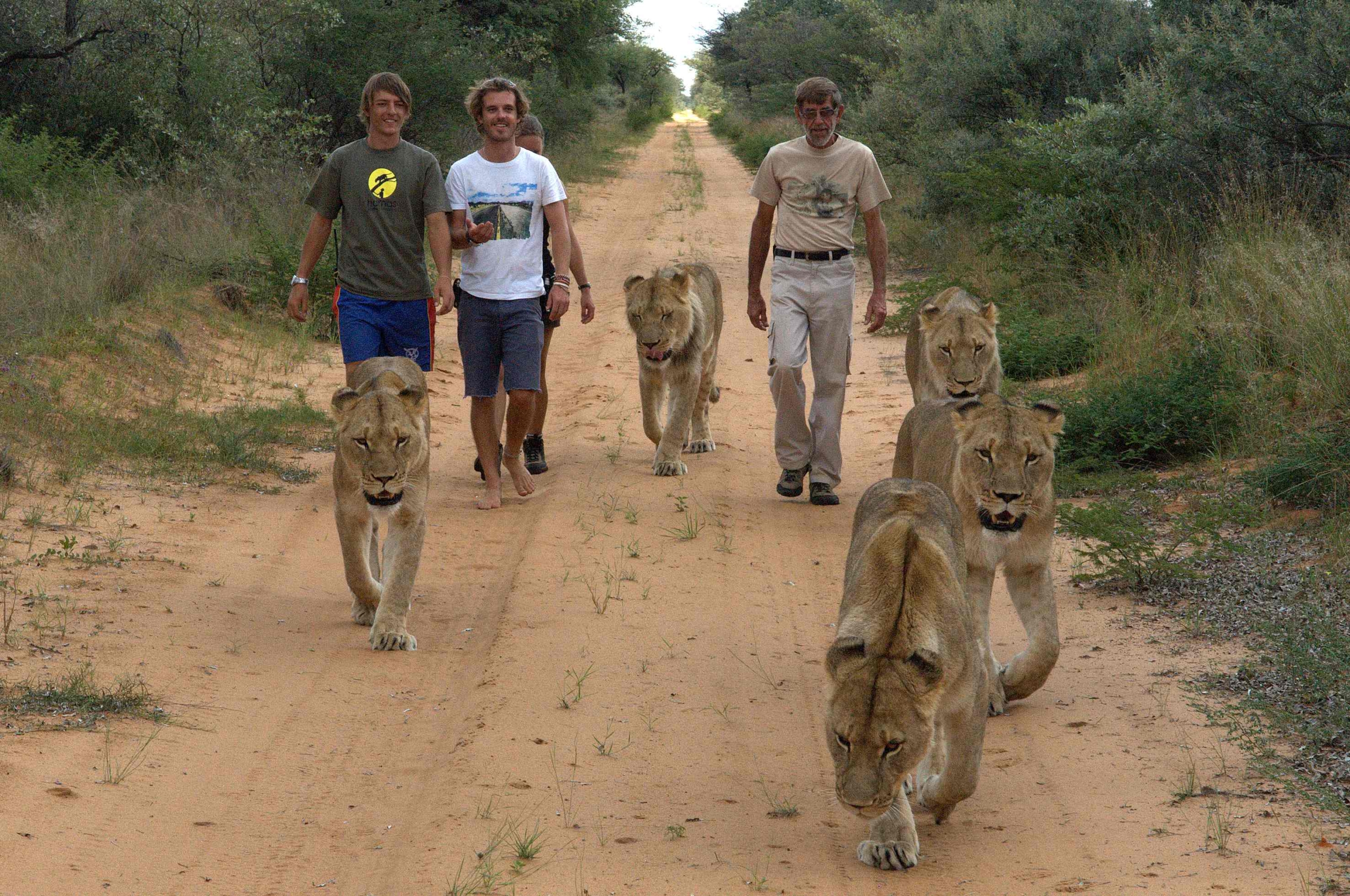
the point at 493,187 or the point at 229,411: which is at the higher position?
the point at 493,187

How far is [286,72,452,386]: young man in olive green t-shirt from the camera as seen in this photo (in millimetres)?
6824

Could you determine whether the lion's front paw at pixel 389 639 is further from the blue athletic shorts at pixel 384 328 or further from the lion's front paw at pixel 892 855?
the lion's front paw at pixel 892 855

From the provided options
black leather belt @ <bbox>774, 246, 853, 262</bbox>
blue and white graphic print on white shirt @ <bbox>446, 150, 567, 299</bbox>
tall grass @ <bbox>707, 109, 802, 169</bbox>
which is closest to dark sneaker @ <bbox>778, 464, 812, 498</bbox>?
black leather belt @ <bbox>774, 246, 853, 262</bbox>

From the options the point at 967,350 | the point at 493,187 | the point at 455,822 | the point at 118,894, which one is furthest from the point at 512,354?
the point at 118,894

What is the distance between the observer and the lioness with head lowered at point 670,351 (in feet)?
28.5

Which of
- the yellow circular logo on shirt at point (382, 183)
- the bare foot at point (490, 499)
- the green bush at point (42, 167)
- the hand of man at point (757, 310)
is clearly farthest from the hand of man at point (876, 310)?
the green bush at point (42, 167)

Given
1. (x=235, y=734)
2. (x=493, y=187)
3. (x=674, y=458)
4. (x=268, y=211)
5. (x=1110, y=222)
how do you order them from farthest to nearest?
(x=268, y=211) → (x=1110, y=222) → (x=674, y=458) → (x=493, y=187) → (x=235, y=734)

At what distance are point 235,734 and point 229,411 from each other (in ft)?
16.4

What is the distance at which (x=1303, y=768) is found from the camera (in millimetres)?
4285

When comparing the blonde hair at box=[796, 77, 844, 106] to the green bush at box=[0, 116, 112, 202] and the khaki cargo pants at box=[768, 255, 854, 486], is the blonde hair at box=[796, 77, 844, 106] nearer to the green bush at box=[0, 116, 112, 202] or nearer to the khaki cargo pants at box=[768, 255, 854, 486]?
the khaki cargo pants at box=[768, 255, 854, 486]

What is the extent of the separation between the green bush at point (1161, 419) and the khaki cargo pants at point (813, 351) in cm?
153

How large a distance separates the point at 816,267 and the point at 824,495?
134 cm

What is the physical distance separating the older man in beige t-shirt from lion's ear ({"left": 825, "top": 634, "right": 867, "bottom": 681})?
431 cm

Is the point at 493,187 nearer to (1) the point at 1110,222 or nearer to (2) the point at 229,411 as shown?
(2) the point at 229,411
